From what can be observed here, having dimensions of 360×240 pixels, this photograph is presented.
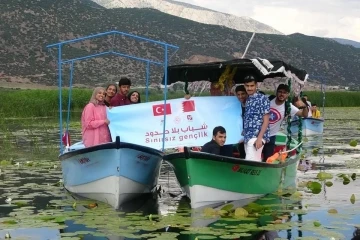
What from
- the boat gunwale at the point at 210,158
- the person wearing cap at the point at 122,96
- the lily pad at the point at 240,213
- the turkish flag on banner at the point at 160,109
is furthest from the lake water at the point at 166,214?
the person wearing cap at the point at 122,96

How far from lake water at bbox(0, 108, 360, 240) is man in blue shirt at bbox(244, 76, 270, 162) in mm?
828

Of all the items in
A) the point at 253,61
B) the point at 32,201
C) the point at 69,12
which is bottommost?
the point at 32,201

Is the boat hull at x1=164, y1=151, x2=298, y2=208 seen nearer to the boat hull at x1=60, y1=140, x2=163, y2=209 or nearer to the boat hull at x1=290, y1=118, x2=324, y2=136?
the boat hull at x1=60, y1=140, x2=163, y2=209

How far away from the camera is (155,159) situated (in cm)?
1235

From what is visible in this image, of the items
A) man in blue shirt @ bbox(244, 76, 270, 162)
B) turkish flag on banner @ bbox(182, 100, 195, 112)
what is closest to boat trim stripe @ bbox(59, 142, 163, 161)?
turkish flag on banner @ bbox(182, 100, 195, 112)

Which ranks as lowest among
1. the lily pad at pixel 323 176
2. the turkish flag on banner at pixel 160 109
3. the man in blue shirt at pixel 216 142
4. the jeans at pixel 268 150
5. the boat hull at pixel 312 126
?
the lily pad at pixel 323 176

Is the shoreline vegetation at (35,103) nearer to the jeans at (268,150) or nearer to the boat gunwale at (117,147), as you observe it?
the jeans at (268,150)

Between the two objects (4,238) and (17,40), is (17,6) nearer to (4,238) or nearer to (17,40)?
(17,40)

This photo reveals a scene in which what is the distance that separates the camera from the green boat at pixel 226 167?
1093 cm

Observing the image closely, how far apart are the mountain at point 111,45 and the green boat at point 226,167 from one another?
5206 cm

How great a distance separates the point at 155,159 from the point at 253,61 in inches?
86.4

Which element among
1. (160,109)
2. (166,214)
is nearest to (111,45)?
(160,109)

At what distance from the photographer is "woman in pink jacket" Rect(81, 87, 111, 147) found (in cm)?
1248

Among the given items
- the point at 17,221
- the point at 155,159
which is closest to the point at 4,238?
the point at 17,221
